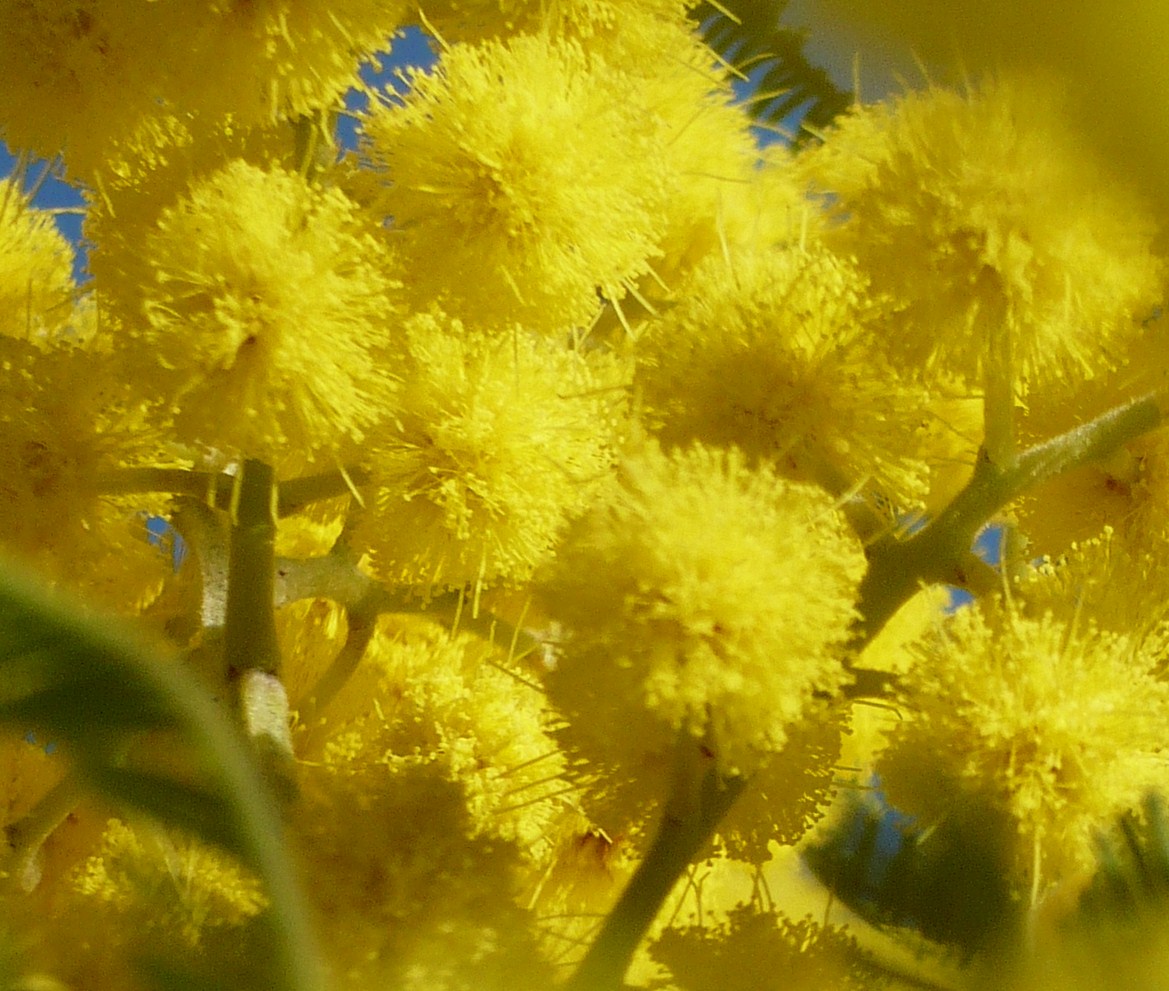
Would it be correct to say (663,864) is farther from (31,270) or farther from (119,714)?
(31,270)

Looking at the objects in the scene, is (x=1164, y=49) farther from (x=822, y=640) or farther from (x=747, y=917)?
(x=747, y=917)

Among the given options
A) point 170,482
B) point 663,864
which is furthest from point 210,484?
point 663,864

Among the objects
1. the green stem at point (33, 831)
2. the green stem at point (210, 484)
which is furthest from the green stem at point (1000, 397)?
the green stem at point (33, 831)

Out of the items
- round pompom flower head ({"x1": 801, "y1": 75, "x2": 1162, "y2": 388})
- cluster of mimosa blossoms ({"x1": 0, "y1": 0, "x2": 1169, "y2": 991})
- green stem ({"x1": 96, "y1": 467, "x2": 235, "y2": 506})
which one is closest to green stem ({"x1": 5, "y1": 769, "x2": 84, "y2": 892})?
cluster of mimosa blossoms ({"x1": 0, "y1": 0, "x2": 1169, "y2": 991})

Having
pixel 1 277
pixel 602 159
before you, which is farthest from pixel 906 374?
pixel 1 277

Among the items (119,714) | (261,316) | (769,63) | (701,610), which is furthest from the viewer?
(769,63)

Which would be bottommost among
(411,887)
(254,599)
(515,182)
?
(411,887)

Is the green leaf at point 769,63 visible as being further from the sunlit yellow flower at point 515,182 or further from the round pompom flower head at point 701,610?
the round pompom flower head at point 701,610
